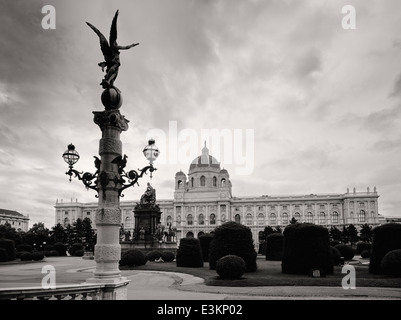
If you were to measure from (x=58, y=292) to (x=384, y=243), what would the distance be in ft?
61.2

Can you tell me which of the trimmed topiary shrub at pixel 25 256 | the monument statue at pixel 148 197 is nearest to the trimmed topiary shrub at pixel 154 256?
the monument statue at pixel 148 197

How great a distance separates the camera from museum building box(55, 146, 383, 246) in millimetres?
102438

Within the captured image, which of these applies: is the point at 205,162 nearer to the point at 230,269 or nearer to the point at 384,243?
the point at 384,243

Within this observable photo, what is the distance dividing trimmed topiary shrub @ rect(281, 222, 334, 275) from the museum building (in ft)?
278

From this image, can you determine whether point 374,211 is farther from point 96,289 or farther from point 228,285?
point 96,289

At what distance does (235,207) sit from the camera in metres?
111

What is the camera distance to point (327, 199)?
106 m

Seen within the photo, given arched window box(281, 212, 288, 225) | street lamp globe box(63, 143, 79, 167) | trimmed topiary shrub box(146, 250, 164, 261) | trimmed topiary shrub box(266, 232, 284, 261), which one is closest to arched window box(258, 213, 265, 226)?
arched window box(281, 212, 288, 225)

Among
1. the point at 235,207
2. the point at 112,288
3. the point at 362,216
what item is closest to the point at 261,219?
the point at 235,207

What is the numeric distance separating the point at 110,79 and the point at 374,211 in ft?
348

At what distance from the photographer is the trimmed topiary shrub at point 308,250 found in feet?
65.3

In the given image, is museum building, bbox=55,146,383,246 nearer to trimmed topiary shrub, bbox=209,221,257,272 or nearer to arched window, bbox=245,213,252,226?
arched window, bbox=245,213,252,226
